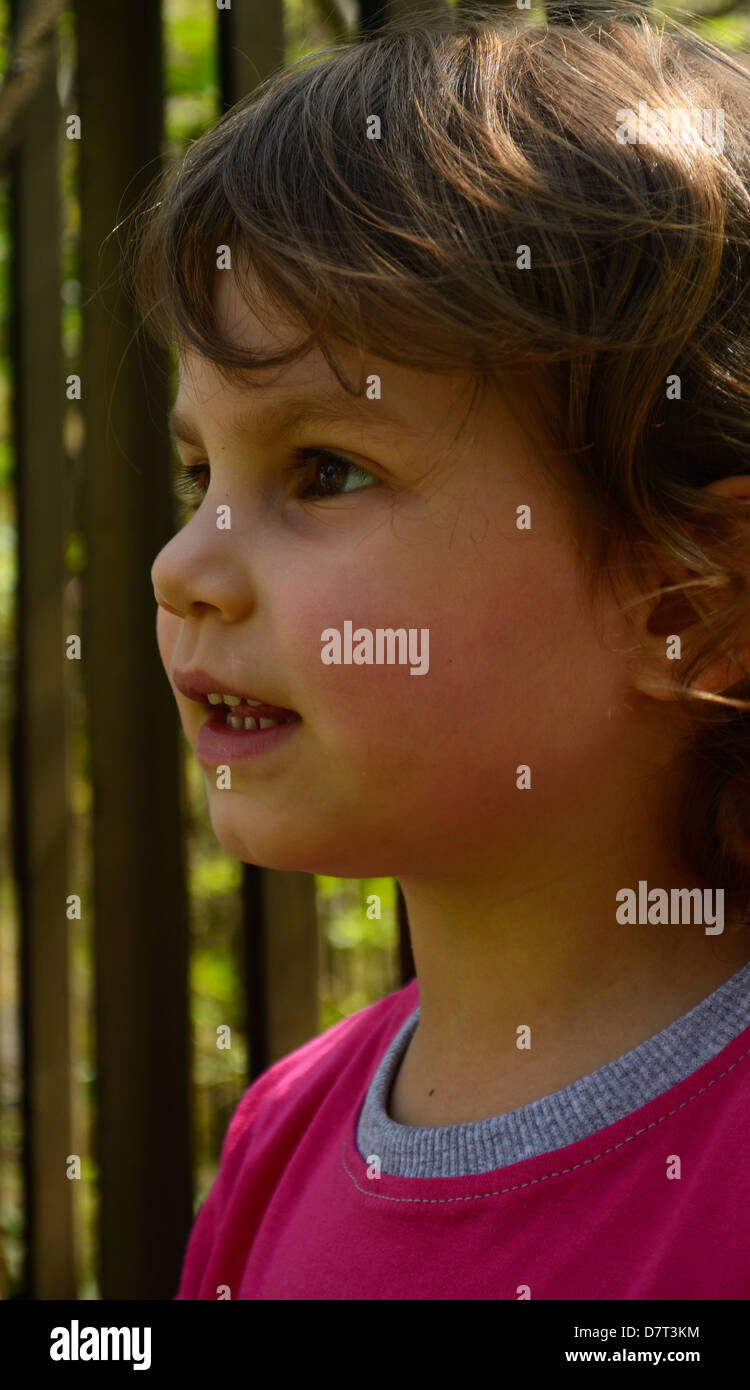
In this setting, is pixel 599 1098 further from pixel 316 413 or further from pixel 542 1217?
pixel 316 413

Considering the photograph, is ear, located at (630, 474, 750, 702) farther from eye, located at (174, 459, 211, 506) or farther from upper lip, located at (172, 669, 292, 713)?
eye, located at (174, 459, 211, 506)

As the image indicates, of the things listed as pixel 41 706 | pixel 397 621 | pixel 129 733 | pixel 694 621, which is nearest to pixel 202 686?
pixel 397 621

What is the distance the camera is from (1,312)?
282 centimetres

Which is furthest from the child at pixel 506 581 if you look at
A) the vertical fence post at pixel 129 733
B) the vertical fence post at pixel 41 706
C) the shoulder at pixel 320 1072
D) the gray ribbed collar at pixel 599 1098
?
the vertical fence post at pixel 41 706

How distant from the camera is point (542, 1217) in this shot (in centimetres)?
93

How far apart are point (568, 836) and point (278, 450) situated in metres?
0.38

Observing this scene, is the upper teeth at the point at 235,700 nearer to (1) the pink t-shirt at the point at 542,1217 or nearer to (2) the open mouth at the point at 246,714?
(2) the open mouth at the point at 246,714

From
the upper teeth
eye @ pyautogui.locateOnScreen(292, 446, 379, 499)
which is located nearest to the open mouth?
the upper teeth

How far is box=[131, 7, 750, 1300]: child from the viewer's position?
0.92m

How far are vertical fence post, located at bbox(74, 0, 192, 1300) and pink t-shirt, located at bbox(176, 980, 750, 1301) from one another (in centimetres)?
61

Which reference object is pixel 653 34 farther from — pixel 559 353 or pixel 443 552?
pixel 443 552

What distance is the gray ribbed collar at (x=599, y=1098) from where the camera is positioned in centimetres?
93
